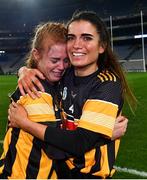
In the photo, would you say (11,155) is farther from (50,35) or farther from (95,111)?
(50,35)

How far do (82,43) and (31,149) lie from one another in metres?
0.67

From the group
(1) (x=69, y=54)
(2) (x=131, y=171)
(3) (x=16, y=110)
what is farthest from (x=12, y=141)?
(2) (x=131, y=171)

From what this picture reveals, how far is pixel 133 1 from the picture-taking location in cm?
5200

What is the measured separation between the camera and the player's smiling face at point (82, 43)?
2438 mm

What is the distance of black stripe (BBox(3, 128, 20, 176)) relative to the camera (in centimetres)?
230

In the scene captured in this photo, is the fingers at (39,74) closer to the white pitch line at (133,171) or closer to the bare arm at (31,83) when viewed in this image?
the bare arm at (31,83)

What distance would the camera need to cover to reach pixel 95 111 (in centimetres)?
230

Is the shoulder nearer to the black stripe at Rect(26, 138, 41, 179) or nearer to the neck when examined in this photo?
the neck

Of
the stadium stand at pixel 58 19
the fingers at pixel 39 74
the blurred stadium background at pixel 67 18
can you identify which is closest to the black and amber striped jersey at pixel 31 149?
the fingers at pixel 39 74

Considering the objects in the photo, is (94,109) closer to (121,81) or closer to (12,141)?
(121,81)

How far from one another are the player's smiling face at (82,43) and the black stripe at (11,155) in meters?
0.53

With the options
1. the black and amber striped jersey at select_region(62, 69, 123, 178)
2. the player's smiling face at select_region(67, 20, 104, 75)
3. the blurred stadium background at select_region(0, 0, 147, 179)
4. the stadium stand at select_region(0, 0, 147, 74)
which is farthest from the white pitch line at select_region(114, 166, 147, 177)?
the stadium stand at select_region(0, 0, 147, 74)

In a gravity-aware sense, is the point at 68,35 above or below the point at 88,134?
above

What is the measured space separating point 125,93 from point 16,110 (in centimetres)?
66
